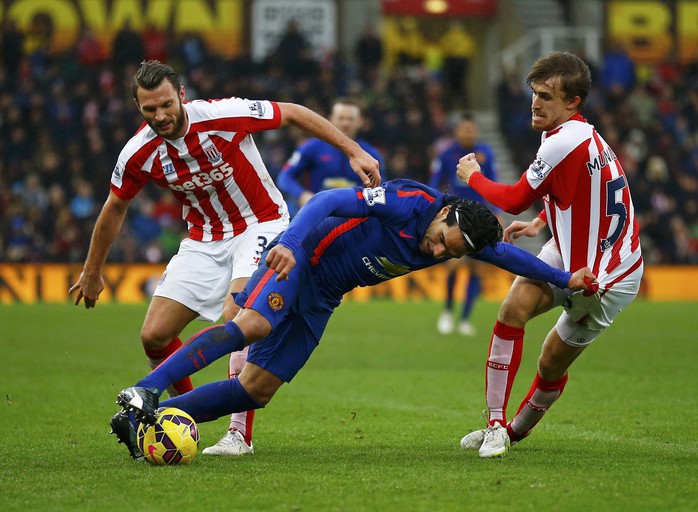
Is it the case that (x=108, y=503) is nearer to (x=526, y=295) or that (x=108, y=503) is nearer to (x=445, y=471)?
(x=445, y=471)

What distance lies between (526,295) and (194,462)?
83.0 inches

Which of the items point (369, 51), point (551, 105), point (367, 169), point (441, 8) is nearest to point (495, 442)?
point (367, 169)

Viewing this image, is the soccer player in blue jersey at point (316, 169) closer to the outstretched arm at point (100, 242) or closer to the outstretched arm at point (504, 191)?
the outstretched arm at point (100, 242)

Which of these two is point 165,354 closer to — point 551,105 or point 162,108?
point 162,108

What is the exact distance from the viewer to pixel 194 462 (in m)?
5.96

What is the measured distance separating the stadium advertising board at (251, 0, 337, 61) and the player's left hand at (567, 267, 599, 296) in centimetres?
2102

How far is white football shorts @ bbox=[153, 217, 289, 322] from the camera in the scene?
21.6 ft

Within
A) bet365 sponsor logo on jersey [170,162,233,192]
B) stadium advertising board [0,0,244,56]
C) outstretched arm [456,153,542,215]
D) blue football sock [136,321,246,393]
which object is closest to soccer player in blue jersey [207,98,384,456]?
bet365 sponsor logo on jersey [170,162,233,192]

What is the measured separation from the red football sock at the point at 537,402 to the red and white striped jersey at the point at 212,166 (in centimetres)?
195

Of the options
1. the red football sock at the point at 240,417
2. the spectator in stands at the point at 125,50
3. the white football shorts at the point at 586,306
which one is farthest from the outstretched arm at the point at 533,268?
the spectator in stands at the point at 125,50

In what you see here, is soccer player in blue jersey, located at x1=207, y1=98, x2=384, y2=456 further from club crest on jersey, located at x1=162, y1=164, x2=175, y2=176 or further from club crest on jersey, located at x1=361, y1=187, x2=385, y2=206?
club crest on jersey, located at x1=361, y1=187, x2=385, y2=206

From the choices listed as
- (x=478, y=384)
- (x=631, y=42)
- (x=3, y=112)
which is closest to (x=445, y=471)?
(x=478, y=384)

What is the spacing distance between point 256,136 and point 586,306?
1692 cm

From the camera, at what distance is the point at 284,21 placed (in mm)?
26438
